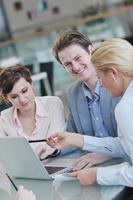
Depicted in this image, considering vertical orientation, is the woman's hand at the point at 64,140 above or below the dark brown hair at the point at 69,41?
below

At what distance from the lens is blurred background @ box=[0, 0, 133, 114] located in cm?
530

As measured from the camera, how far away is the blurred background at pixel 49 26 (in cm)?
A: 530

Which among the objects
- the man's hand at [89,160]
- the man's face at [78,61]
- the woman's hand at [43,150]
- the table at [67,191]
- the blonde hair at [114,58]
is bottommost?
the woman's hand at [43,150]

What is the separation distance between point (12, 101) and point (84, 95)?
40 centimetres

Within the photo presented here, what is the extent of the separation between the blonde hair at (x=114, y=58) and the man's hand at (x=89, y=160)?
0.44m

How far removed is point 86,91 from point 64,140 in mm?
388

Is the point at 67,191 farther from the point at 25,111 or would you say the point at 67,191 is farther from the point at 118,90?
the point at 25,111

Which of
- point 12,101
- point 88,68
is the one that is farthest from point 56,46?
point 12,101

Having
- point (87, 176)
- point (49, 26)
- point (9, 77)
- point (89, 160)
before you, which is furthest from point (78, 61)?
point (49, 26)

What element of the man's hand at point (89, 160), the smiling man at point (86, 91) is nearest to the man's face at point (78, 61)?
the smiling man at point (86, 91)

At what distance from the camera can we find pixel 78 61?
201 centimetres

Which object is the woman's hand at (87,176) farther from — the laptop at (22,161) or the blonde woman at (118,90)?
the laptop at (22,161)

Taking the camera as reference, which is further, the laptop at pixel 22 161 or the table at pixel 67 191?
the laptop at pixel 22 161

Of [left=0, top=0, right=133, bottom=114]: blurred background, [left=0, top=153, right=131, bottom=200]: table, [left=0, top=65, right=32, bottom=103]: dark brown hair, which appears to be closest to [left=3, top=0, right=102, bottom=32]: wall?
[left=0, top=0, right=133, bottom=114]: blurred background
